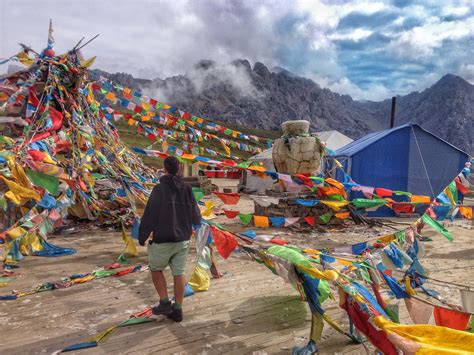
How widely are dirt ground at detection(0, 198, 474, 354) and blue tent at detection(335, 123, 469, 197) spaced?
8032mm

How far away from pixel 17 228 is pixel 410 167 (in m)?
13.9

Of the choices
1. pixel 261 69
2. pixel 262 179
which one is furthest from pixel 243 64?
pixel 262 179

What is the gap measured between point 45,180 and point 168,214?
62.2 inches

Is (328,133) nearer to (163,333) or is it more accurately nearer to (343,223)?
(343,223)

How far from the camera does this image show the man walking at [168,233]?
4289 mm

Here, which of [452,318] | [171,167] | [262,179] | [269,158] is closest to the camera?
[452,318]

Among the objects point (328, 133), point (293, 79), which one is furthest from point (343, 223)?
point (293, 79)

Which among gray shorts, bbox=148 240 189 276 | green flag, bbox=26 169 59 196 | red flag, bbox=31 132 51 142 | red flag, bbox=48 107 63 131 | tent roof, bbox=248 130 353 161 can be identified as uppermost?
tent roof, bbox=248 130 353 161

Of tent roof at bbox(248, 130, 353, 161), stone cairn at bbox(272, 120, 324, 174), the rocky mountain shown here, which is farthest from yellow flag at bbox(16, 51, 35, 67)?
the rocky mountain

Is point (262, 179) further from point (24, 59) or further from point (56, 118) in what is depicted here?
point (56, 118)

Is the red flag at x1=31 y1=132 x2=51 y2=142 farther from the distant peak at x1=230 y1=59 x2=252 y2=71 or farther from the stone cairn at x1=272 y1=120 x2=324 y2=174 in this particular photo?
the distant peak at x1=230 y1=59 x2=252 y2=71

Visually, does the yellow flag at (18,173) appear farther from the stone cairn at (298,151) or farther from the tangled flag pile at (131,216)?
the stone cairn at (298,151)

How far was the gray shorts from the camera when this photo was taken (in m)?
4.32

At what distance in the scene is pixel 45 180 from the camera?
4.53m
